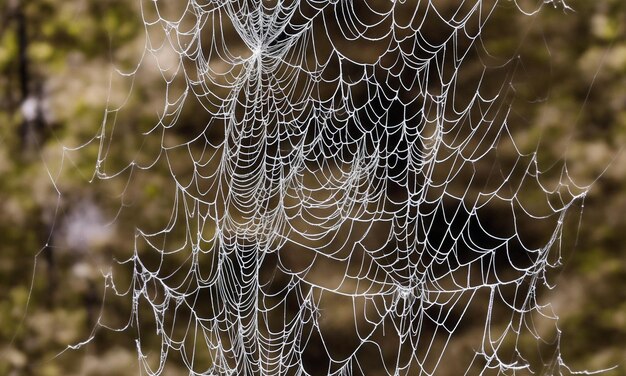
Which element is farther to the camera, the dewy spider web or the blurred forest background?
the blurred forest background

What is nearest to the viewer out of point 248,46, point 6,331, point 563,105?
point 563,105

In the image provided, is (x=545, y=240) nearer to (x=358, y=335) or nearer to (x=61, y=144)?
(x=358, y=335)

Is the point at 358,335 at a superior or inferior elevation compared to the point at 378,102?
inferior

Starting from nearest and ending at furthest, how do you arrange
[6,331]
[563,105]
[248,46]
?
[563,105]
[248,46]
[6,331]

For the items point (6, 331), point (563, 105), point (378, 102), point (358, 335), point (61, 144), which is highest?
point (563, 105)

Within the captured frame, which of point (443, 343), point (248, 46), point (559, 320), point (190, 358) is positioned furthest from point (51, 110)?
point (559, 320)

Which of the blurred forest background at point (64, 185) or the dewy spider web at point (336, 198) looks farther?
the blurred forest background at point (64, 185)

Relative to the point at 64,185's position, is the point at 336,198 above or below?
above

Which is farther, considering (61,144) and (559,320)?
(61,144)
